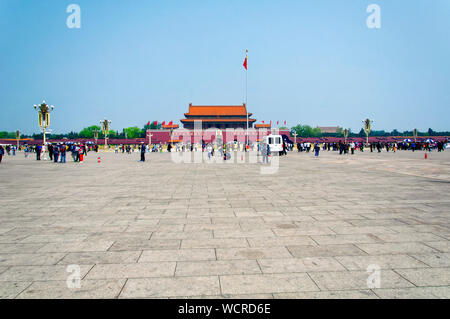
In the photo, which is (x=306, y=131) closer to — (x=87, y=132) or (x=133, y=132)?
(x=133, y=132)

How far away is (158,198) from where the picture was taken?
699cm

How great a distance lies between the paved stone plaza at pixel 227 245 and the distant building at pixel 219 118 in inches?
2255

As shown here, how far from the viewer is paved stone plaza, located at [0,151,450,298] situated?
2.56 m

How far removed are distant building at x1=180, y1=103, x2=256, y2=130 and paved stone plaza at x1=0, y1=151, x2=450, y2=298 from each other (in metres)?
57.3

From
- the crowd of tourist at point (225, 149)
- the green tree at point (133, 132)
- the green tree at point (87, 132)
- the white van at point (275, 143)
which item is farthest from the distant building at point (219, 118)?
the green tree at point (87, 132)

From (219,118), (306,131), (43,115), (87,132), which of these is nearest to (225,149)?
(43,115)

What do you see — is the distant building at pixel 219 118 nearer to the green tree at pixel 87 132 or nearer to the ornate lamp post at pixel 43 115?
the ornate lamp post at pixel 43 115

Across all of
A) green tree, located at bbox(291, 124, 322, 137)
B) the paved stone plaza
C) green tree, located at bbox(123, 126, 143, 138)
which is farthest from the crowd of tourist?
green tree, located at bbox(291, 124, 322, 137)

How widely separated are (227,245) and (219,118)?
61.0 m

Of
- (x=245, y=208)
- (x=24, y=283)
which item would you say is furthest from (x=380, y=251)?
(x=24, y=283)

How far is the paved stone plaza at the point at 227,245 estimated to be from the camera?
101 inches

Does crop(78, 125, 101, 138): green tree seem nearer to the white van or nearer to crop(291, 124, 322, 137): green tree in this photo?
crop(291, 124, 322, 137): green tree

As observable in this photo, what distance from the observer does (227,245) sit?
12.1ft
